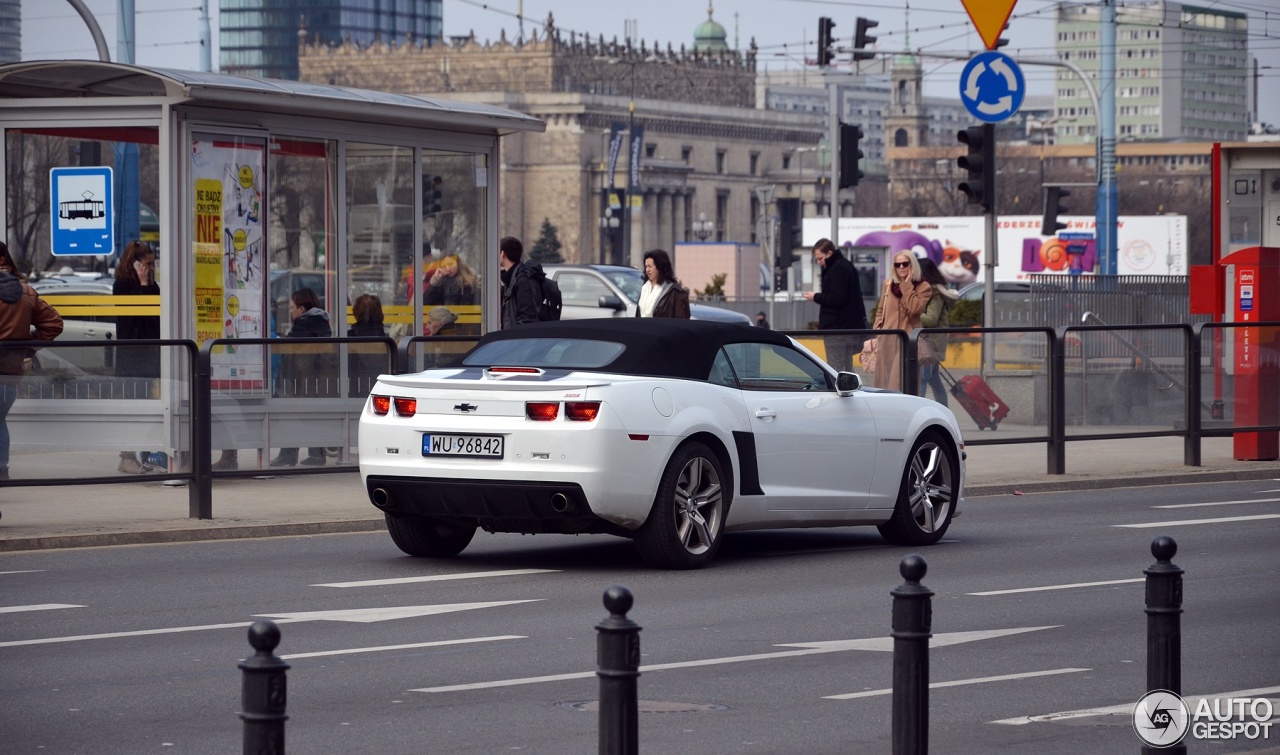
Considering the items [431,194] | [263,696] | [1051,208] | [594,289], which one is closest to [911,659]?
[263,696]

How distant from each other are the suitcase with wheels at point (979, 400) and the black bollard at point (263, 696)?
14601 millimetres

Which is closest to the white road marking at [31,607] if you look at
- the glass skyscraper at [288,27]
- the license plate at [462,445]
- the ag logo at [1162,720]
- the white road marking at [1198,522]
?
the license plate at [462,445]

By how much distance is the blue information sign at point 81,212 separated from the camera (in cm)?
1792

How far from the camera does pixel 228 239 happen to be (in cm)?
1791

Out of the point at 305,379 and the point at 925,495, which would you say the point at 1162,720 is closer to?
the point at 925,495

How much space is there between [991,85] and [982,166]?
1308mm

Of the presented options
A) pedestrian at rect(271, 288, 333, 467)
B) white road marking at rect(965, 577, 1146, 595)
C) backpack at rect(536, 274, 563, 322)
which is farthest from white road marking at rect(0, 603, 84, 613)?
backpack at rect(536, 274, 563, 322)

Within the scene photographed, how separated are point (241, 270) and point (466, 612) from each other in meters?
8.17

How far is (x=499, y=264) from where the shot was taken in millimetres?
20750

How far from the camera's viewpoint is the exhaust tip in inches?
453

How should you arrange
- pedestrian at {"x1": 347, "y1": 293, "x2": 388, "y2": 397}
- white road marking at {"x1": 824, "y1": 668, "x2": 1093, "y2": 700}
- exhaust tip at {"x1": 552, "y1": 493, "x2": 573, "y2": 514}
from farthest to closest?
pedestrian at {"x1": 347, "y1": 293, "x2": 388, "y2": 397} → exhaust tip at {"x1": 552, "y1": 493, "x2": 573, "y2": 514} → white road marking at {"x1": 824, "y1": 668, "x2": 1093, "y2": 700}

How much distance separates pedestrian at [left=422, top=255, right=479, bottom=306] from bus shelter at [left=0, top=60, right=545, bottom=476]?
19 mm

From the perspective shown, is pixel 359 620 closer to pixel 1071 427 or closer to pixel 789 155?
pixel 1071 427

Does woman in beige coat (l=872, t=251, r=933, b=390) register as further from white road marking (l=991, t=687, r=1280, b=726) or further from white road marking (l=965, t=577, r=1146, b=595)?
white road marking (l=991, t=687, r=1280, b=726)
